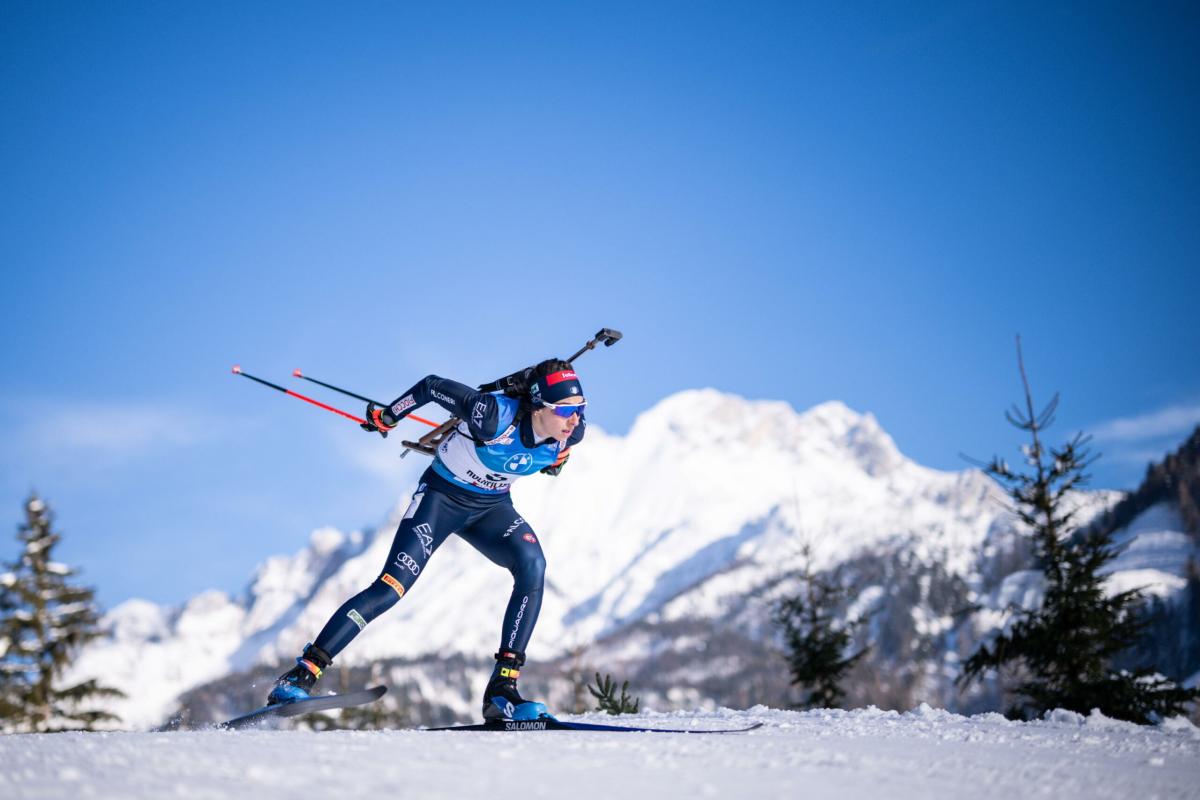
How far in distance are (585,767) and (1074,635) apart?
13.7 m

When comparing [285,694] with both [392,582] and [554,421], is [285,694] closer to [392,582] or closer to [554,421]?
[392,582]

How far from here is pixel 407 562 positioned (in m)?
6.67

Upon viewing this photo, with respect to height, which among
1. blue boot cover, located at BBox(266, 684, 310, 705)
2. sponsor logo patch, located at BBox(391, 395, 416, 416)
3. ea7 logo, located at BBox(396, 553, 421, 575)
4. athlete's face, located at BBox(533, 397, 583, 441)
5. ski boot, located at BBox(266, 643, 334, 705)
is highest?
sponsor logo patch, located at BBox(391, 395, 416, 416)

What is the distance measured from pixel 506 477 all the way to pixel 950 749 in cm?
365

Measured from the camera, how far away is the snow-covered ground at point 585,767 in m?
3.20

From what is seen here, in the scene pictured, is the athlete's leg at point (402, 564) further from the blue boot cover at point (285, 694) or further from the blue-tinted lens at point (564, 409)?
the blue-tinted lens at point (564, 409)

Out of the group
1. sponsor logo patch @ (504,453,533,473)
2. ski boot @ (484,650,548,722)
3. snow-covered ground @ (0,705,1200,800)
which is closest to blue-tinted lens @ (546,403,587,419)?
sponsor logo patch @ (504,453,533,473)

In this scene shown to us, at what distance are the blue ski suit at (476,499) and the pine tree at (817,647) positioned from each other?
16.8 metres

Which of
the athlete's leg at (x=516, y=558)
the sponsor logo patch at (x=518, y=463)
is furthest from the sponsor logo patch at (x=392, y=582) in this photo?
the sponsor logo patch at (x=518, y=463)

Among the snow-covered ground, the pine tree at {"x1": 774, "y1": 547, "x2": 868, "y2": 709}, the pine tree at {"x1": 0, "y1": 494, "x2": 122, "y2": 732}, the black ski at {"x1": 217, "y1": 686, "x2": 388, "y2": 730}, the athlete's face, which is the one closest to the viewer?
the snow-covered ground

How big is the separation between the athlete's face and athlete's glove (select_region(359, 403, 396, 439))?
1.28 metres

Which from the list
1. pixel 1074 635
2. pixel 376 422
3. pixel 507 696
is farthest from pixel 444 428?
pixel 1074 635

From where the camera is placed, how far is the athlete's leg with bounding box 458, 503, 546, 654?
703 cm

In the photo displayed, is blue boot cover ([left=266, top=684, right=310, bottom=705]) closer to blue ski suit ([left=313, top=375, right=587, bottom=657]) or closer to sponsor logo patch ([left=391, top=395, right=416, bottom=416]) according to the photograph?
blue ski suit ([left=313, top=375, right=587, bottom=657])
